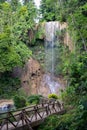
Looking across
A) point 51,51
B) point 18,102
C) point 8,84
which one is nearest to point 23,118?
point 18,102

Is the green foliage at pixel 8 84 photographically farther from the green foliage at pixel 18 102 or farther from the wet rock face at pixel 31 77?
the green foliage at pixel 18 102

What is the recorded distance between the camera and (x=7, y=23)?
26438 millimetres

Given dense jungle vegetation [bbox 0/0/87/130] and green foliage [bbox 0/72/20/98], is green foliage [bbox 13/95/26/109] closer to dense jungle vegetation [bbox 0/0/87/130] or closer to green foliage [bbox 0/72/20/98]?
dense jungle vegetation [bbox 0/0/87/130]

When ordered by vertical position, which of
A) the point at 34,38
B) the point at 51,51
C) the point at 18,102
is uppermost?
the point at 34,38

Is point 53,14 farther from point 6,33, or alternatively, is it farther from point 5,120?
point 5,120

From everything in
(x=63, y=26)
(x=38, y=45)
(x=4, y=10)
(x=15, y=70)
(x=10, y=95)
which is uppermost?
(x=4, y=10)

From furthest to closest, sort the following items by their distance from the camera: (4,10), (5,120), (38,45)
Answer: (38,45)
(4,10)
(5,120)

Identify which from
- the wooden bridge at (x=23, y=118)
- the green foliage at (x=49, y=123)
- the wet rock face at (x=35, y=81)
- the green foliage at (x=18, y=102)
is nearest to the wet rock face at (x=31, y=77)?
the wet rock face at (x=35, y=81)

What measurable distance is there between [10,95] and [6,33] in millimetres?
5557

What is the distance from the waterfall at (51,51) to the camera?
26.3 m

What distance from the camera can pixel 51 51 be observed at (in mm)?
27547

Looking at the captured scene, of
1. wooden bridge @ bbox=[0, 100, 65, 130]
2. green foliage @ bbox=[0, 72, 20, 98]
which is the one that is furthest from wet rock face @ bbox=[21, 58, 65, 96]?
wooden bridge @ bbox=[0, 100, 65, 130]

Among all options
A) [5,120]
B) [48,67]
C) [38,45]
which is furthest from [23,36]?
[5,120]

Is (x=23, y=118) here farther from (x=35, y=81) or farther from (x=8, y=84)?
(x=8, y=84)
